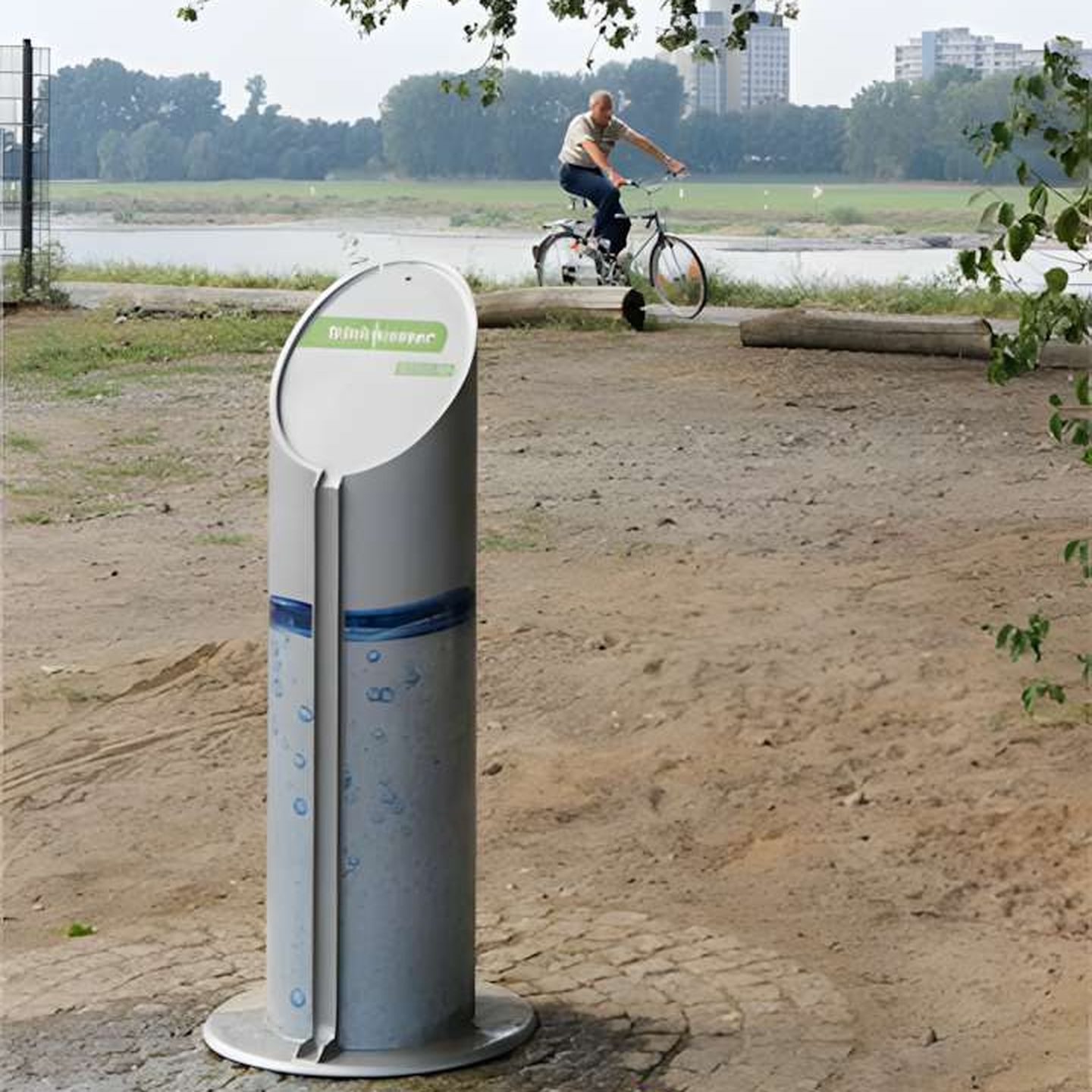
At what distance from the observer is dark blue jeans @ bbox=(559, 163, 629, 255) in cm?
1680

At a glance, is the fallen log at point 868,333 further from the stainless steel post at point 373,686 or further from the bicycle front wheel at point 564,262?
the stainless steel post at point 373,686

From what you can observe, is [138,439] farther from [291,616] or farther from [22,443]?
[291,616]

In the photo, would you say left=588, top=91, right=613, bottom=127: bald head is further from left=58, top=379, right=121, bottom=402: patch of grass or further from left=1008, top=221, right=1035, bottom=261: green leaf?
left=1008, top=221, right=1035, bottom=261: green leaf

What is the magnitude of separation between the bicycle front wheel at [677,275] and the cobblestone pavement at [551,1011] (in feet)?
38.5

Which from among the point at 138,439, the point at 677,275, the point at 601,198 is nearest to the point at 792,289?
the point at 677,275

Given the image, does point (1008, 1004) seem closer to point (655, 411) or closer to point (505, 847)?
point (505, 847)

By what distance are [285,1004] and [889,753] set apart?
243cm

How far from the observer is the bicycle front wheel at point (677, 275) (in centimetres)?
1677

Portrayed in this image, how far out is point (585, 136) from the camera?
54.9 ft

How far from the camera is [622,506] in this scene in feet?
31.6

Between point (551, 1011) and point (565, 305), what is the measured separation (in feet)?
35.8

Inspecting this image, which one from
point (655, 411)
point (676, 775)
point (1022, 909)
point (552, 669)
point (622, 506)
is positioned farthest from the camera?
point (655, 411)

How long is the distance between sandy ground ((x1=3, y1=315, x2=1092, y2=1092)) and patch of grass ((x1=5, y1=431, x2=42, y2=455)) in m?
0.06

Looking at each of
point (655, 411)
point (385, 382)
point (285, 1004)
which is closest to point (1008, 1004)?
point (285, 1004)
